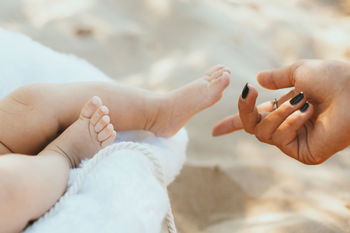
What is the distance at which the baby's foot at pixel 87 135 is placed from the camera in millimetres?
1129

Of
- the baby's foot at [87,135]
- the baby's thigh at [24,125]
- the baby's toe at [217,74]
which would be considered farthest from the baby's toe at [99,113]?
the baby's toe at [217,74]

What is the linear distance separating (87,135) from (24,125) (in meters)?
0.14

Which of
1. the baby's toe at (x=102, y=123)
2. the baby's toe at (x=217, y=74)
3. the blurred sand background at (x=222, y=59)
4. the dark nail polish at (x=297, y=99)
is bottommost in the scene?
the blurred sand background at (x=222, y=59)

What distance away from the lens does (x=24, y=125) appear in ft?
3.74

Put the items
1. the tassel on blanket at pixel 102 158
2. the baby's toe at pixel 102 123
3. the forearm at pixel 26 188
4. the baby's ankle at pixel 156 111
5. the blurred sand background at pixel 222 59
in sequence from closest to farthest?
the forearm at pixel 26 188 < the tassel on blanket at pixel 102 158 < the baby's toe at pixel 102 123 < the baby's ankle at pixel 156 111 < the blurred sand background at pixel 222 59

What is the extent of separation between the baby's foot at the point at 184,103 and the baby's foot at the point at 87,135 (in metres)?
0.20

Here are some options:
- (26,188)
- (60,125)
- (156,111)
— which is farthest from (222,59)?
(26,188)

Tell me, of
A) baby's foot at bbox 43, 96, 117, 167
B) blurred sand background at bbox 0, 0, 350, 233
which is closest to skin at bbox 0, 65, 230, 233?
baby's foot at bbox 43, 96, 117, 167

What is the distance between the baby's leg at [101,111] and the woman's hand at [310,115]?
0.13 meters

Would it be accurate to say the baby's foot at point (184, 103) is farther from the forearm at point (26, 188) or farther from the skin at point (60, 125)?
the forearm at point (26, 188)

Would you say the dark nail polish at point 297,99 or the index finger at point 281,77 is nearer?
the dark nail polish at point 297,99

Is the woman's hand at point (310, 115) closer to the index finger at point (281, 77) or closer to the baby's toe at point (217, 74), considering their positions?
the index finger at point (281, 77)

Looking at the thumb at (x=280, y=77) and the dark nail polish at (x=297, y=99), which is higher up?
the dark nail polish at (x=297, y=99)

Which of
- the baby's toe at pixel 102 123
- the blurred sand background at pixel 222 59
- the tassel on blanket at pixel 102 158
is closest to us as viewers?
the tassel on blanket at pixel 102 158
